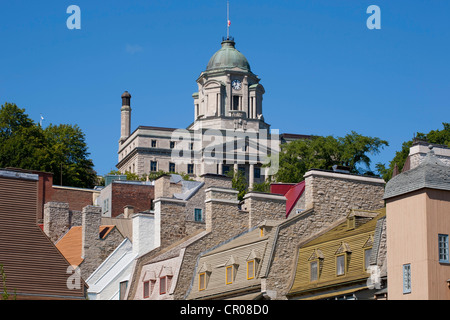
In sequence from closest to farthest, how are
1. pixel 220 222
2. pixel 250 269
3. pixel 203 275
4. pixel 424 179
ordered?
1. pixel 424 179
2. pixel 250 269
3. pixel 203 275
4. pixel 220 222

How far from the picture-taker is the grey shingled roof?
Answer: 3766cm

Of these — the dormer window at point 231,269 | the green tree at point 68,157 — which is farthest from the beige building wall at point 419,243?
the green tree at point 68,157

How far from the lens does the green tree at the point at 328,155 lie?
355 feet

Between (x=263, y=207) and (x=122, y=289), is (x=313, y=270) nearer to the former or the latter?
(x=263, y=207)

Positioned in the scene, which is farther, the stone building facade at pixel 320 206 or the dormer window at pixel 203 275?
the dormer window at pixel 203 275

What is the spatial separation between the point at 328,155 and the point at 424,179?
2913 inches

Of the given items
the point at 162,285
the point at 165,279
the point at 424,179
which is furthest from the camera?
the point at 162,285

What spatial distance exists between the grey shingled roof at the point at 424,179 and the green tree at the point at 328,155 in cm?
6539

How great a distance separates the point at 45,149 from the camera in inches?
5005

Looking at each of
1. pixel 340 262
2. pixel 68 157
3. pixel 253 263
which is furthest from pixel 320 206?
pixel 68 157

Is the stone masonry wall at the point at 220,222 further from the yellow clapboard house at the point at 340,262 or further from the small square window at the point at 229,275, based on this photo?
the yellow clapboard house at the point at 340,262

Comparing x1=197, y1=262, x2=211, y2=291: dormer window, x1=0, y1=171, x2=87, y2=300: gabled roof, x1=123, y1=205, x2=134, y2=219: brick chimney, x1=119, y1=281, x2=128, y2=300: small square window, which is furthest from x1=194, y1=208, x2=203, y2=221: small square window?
x1=0, y1=171, x2=87, y2=300: gabled roof
